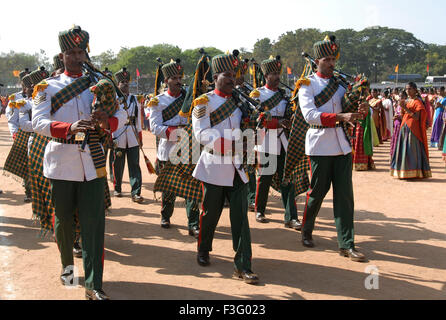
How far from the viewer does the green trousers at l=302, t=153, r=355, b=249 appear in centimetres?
518

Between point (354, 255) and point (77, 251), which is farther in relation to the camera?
point (77, 251)

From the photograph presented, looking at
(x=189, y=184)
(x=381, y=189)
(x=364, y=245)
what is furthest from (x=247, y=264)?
(x=381, y=189)

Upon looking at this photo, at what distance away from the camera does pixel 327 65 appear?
17.4 ft

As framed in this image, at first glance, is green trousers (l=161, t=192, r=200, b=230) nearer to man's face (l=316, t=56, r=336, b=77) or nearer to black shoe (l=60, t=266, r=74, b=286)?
black shoe (l=60, t=266, r=74, b=286)

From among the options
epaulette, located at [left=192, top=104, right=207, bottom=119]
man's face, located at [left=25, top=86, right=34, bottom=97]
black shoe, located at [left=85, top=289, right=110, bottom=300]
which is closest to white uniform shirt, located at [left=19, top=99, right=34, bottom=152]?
man's face, located at [left=25, top=86, right=34, bottom=97]

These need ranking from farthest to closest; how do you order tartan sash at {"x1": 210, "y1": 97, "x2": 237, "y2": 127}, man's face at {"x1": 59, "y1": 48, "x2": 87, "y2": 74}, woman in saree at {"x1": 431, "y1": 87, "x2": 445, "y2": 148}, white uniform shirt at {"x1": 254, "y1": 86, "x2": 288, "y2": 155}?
A: woman in saree at {"x1": 431, "y1": 87, "x2": 445, "y2": 148}, white uniform shirt at {"x1": 254, "y1": 86, "x2": 288, "y2": 155}, tartan sash at {"x1": 210, "y1": 97, "x2": 237, "y2": 127}, man's face at {"x1": 59, "y1": 48, "x2": 87, "y2": 74}

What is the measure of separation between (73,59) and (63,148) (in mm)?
829

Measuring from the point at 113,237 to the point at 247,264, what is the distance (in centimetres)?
238

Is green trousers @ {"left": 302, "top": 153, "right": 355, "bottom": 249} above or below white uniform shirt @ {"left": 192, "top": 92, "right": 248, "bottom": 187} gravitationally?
below

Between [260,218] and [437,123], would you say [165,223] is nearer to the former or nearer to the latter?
[260,218]

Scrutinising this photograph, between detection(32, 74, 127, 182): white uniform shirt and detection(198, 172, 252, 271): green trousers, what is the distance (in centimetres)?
133

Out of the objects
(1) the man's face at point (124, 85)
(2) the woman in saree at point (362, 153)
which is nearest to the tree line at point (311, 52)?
(2) the woman in saree at point (362, 153)

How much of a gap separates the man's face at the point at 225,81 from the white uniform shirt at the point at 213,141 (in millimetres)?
98

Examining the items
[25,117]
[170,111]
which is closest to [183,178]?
[170,111]
